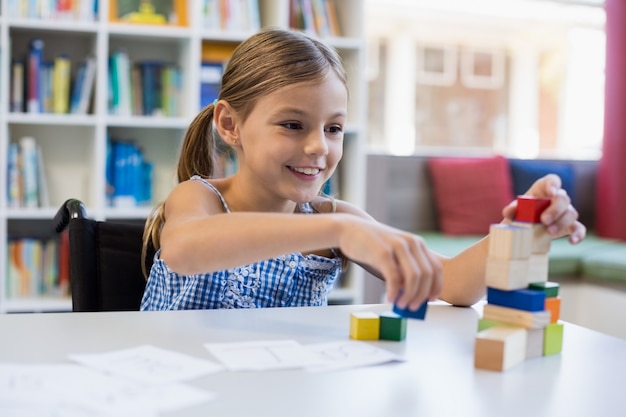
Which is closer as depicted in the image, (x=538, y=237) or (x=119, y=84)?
(x=538, y=237)

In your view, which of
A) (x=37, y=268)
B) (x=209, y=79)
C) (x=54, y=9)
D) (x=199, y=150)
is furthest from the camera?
(x=209, y=79)

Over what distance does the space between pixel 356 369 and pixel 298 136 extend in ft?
1.84

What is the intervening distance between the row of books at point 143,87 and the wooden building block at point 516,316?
2.37 meters

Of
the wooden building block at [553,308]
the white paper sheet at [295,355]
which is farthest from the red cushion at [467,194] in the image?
the white paper sheet at [295,355]

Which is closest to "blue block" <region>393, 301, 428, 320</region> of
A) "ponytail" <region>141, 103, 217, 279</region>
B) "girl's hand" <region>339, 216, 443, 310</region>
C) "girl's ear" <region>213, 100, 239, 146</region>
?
"girl's hand" <region>339, 216, 443, 310</region>

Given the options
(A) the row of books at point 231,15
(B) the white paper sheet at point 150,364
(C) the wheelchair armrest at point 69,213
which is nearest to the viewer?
(B) the white paper sheet at point 150,364

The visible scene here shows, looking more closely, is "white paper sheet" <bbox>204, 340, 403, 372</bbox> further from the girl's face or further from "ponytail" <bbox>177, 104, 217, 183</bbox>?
"ponytail" <bbox>177, 104, 217, 183</bbox>

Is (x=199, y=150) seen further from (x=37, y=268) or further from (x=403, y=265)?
(x=37, y=268)

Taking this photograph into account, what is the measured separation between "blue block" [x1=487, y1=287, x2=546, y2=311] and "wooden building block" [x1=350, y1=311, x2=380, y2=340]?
142 millimetres

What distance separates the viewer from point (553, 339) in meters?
0.93

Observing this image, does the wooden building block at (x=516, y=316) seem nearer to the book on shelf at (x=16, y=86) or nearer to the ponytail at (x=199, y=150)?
the ponytail at (x=199, y=150)

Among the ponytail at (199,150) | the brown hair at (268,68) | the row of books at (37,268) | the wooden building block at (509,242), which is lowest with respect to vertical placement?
the row of books at (37,268)

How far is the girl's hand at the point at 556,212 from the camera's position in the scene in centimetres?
93

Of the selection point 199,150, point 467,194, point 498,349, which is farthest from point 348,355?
point 467,194
